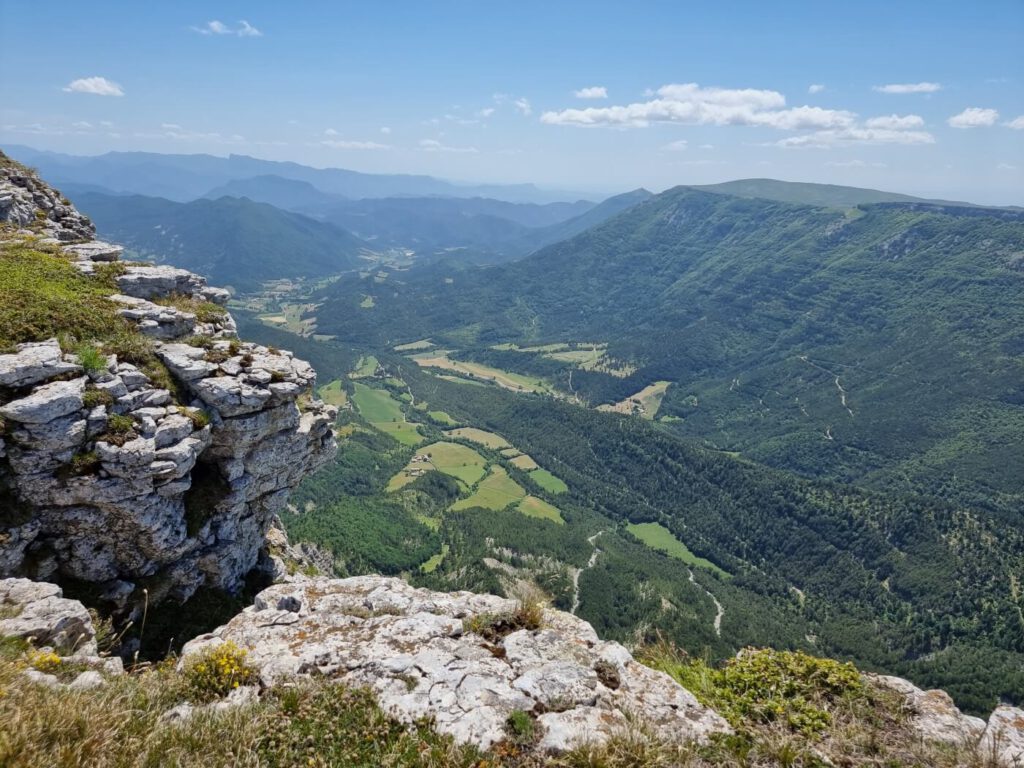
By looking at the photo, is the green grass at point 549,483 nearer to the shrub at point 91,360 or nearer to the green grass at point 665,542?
the green grass at point 665,542

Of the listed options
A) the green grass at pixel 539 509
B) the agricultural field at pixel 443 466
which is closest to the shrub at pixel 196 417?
the green grass at pixel 539 509

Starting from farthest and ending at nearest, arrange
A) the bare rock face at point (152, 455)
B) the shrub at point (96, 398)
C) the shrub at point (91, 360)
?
the shrub at point (91, 360)
the shrub at point (96, 398)
the bare rock face at point (152, 455)

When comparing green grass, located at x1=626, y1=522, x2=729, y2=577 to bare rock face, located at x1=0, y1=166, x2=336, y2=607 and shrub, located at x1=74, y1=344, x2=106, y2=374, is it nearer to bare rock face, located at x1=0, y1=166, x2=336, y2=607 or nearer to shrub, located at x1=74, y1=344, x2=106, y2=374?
bare rock face, located at x1=0, y1=166, x2=336, y2=607

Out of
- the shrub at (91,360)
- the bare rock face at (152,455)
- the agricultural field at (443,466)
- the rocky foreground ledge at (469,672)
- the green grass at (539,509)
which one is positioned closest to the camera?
the rocky foreground ledge at (469,672)

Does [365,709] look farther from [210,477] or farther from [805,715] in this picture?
[210,477]

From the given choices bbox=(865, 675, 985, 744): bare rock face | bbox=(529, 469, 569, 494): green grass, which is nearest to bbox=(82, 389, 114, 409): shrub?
bbox=(865, 675, 985, 744): bare rock face

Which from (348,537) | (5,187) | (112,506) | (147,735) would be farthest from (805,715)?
(348,537)

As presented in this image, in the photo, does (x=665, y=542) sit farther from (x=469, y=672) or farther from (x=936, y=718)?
(x=469, y=672)
